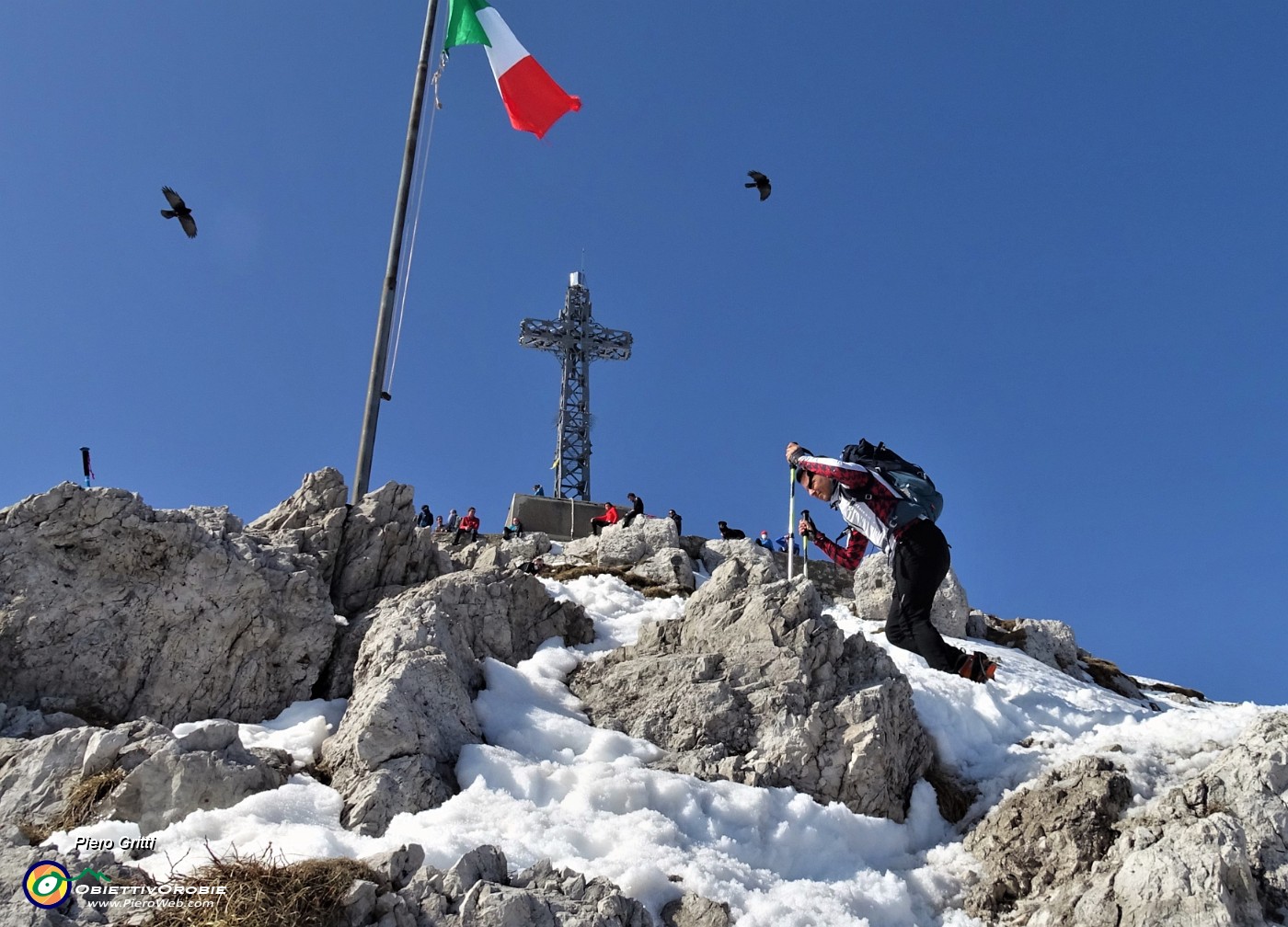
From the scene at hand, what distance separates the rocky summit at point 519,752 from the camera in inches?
251

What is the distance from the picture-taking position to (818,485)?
31.0 feet

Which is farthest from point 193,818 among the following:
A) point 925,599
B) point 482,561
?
point 482,561

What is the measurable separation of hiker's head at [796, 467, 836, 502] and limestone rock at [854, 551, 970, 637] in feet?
32.5

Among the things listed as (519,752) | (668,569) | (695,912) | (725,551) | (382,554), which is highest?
(725,551)

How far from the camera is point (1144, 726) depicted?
9734 millimetres

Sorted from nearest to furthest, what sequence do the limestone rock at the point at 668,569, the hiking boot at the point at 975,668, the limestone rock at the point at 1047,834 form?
the limestone rock at the point at 1047,834 → the hiking boot at the point at 975,668 → the limestone rock at the point at 668,569

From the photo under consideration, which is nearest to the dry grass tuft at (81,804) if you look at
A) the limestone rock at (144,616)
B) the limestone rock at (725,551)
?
the limestone rock at (144,616)

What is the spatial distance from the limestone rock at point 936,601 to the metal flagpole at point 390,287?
415 inches

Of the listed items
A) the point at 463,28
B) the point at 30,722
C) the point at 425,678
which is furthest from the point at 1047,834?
the point at 463,28

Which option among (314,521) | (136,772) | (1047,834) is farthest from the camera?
(314,521)

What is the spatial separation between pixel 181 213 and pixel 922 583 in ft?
51.6

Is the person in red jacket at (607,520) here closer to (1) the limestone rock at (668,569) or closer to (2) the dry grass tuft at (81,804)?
(1) the limestone rock at (668,569)

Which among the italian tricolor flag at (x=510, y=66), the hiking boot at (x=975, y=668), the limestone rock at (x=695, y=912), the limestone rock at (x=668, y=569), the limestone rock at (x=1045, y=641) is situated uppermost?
the italian tricolor flag at (x=510, y=66)

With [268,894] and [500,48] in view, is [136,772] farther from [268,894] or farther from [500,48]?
[500,48]
